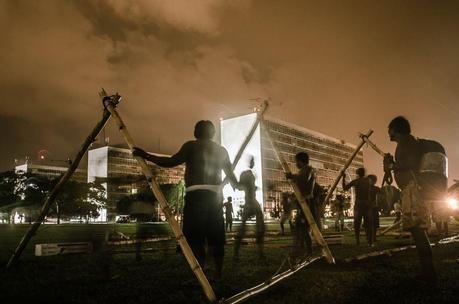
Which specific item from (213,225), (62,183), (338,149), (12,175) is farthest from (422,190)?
(338,149)

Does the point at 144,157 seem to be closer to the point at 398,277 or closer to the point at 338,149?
the point at 398,277

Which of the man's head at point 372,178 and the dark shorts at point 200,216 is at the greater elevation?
the man's head at point 372,178

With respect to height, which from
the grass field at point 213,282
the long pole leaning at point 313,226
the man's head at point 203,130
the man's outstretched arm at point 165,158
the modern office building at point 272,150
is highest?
the modern office building at point 272,150

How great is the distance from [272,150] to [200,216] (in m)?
126

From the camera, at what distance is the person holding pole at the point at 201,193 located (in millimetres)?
5215

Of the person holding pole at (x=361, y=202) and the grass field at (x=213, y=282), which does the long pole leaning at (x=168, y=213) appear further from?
the person holding pole at (x=361, y=202)

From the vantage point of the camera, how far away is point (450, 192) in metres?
7.61

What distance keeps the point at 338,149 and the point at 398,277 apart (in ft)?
528

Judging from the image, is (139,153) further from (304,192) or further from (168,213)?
(304,192)

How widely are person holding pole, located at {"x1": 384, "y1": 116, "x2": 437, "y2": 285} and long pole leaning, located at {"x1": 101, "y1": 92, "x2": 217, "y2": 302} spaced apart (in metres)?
3.13

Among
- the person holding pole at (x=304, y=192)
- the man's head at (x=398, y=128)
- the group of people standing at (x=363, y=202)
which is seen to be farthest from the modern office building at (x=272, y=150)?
the man's head at (x=398, y=128)

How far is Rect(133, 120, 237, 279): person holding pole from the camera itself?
5215 mm

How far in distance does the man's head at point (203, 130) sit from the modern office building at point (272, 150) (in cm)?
9656

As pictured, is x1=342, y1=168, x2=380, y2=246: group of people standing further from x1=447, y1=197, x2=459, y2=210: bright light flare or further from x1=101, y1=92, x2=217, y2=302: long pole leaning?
x1=101, y1=92, x2=217, y2=302: long pole leaning
